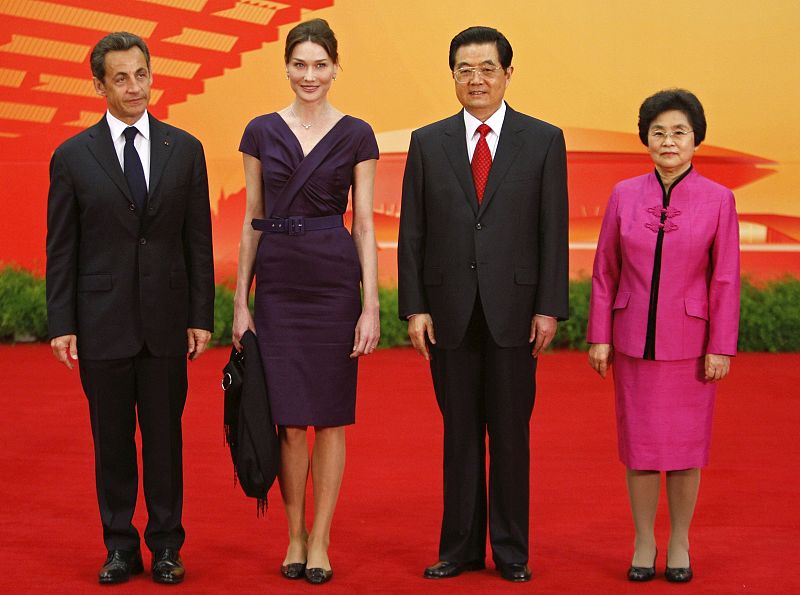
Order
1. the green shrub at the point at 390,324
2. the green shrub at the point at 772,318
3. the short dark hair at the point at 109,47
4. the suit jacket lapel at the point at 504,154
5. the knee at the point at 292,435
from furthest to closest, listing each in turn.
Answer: the green shrub at the point at 390,324 < the green shrub at the point at 772,318 < the knee at the point at 292,435 < the suit jacket lapel at the point at 504,154 < the short dark hair at the point at 109,47

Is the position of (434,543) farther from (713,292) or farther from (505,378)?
(713,292)

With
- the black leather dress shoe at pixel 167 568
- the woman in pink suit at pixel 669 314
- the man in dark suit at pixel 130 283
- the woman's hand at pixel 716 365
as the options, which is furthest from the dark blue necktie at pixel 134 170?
the woman's hand at pixel 716 365

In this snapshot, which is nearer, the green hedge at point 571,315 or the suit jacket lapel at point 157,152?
the suit jacket lapel at point 157,152

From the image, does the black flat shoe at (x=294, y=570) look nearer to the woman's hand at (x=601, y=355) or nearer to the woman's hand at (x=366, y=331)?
the woman's hand at (x=366, y=331)

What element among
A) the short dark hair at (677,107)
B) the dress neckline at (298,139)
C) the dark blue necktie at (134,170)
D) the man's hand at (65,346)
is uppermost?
the short dark hair at (677,107)

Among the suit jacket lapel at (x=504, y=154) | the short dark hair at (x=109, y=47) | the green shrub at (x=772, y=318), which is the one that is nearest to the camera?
the short dark hair at (x=109, y=47)

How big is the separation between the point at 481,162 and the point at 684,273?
0.65 m

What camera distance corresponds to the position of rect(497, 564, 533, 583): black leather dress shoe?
3477 millimetres

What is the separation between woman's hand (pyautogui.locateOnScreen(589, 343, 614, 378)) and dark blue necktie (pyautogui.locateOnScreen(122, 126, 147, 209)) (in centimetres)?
133

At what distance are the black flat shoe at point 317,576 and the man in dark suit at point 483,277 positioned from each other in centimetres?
29

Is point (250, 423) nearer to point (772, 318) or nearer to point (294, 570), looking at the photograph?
point (294, 570)

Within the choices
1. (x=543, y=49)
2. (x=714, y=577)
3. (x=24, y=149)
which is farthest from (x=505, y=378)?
(x=24, y=149)

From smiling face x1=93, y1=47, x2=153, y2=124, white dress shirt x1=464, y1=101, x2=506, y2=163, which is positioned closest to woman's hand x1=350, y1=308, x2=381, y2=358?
white dress shirt x1=464, y1=101, x2=506, y2=163

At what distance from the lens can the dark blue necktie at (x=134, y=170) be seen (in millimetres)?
3410
